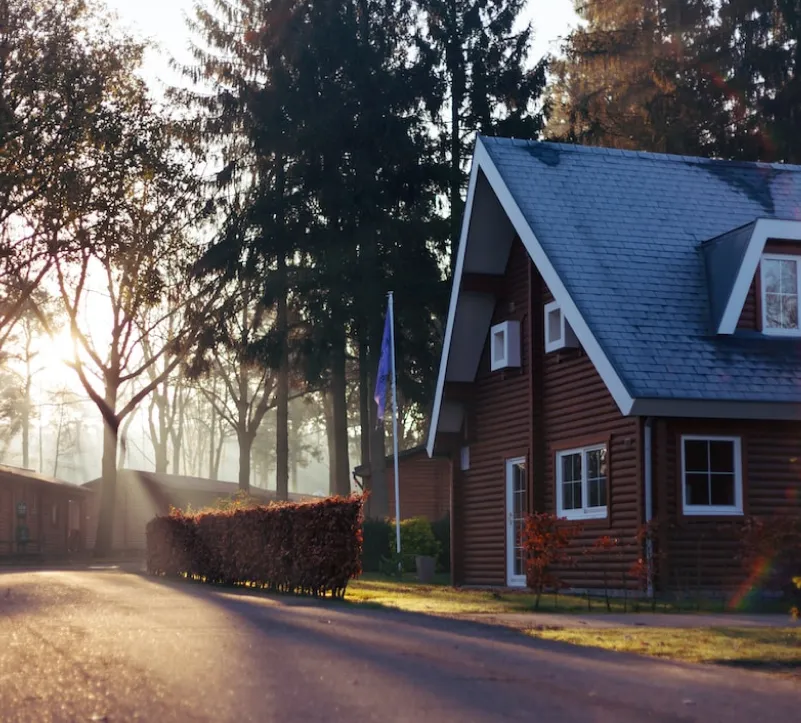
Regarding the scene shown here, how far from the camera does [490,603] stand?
2017 cm

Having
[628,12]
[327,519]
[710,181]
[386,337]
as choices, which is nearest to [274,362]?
[386,337]

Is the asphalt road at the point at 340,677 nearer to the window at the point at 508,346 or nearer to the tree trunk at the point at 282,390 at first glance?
the window at the point at 508,346

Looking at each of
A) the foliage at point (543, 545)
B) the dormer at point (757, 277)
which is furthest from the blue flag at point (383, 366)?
the foliage at point (543, 545)

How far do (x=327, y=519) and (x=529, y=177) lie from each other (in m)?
8.47

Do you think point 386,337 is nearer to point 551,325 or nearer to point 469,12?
point 551,325

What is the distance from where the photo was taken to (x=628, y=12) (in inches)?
1848

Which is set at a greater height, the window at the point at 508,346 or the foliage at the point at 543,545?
the window at the point at 508,346

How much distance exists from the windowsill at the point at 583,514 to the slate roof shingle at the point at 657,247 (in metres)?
3.22

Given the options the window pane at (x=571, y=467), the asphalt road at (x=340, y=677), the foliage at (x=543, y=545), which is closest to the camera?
the asphalt road at (x=340, y=677)

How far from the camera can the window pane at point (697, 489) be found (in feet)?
71.9

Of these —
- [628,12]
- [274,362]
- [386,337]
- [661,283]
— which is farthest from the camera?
[628,12]

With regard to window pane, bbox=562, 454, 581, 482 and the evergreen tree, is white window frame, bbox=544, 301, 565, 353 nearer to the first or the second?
window pane, bbox=562, 454, 581, 482

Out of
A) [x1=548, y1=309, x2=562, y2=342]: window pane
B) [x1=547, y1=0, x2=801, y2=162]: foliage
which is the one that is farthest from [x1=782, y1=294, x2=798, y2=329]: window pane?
[x1=547, y1=0, x2=801, y2=162]: foliage

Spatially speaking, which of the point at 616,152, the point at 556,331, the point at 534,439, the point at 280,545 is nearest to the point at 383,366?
the point at 534,439
